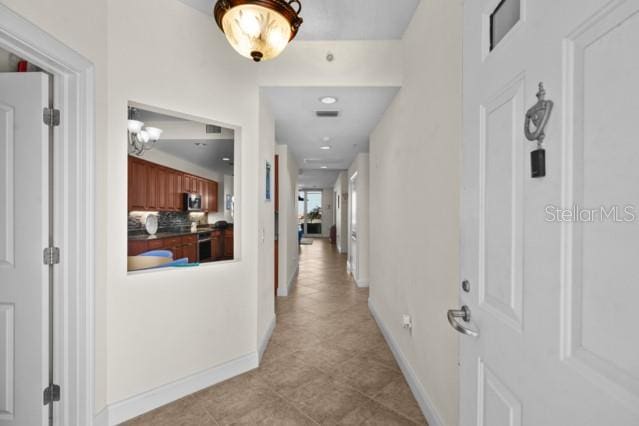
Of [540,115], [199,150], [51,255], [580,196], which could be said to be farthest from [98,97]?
[199,150]

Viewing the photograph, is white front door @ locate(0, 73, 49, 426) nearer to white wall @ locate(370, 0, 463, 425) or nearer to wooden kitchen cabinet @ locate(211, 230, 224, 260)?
white wall @ locate(370, 0, 463, 425)

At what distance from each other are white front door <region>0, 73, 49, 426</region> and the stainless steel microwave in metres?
5.11

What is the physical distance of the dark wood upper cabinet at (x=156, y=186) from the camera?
16.0 ft

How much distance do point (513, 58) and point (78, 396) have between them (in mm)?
2592

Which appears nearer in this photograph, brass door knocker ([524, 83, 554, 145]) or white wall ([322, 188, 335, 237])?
brass door knocker ([524, 83, 554, 145])

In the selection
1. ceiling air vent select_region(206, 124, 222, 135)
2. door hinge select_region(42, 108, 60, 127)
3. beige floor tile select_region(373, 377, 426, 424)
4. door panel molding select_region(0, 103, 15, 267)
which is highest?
ceiling air vent select_region(206, 124, 222, 135)

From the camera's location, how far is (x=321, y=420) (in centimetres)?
196

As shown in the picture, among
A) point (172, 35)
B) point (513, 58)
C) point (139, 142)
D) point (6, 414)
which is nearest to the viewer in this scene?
point (513, 58)

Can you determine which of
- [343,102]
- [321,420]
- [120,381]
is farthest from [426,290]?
[120,381]

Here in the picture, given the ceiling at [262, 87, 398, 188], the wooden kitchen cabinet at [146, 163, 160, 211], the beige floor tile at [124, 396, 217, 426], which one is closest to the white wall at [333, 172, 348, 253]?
the ceiling at [262, 87, 398, 188]

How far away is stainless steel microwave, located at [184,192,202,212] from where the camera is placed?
6.60m

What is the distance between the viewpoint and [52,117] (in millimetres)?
1659

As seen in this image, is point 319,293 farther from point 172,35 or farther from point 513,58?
point 513,58

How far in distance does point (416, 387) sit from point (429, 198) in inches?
53.8
